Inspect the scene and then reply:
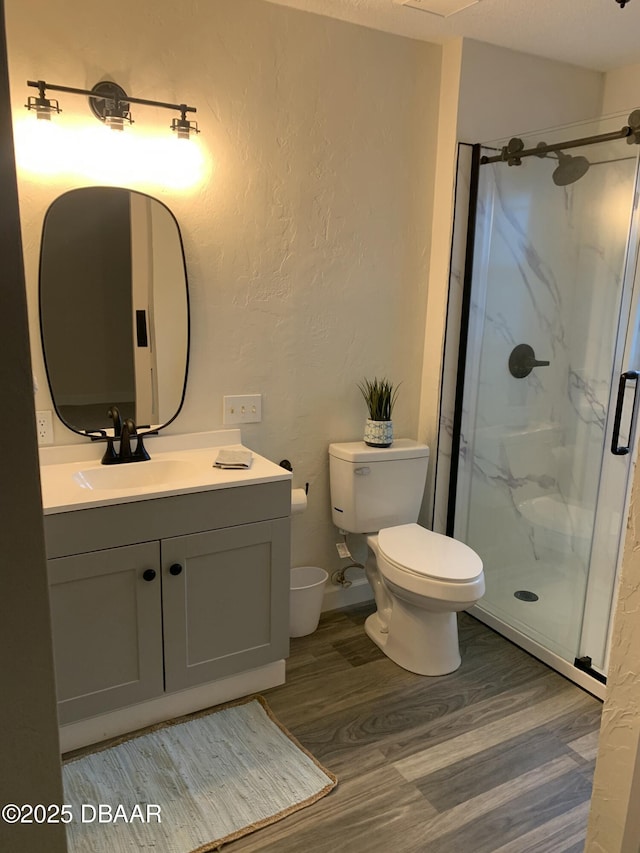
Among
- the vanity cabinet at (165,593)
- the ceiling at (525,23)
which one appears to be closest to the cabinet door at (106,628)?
the vanity cabinet at (165,593)

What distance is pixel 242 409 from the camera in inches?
101

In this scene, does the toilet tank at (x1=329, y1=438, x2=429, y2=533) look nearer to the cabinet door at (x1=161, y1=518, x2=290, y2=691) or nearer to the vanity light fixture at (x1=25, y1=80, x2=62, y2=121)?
the cabinet door at (x1=161, y1=518, x2=290, y2=691)

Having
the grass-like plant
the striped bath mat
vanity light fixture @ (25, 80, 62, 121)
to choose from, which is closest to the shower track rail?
the grass-like plant

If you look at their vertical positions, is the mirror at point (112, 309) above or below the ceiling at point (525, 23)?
below

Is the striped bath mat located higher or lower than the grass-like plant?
lower

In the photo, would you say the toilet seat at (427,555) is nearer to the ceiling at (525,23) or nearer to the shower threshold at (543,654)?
the shower threshold at (543,654)

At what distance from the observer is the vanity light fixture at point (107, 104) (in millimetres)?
1946

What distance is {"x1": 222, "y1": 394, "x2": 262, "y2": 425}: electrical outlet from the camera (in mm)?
2523

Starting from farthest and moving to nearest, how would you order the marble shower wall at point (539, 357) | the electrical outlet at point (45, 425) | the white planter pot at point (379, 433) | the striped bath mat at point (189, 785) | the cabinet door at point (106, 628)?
1. the white planter pot at point (379, 433)
2. the marble shower wall at point (539, 357)
3. the electrical outlet at point (45, 425)
4. the cabinet door at point (106, 628)
5. the striped bath mat at point (189, 785)

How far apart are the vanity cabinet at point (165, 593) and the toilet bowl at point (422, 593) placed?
469mm

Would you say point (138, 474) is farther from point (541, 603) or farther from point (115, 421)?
point (541, 603)

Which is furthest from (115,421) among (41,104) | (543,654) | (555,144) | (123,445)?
(555,144)

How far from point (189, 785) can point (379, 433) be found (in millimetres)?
1487

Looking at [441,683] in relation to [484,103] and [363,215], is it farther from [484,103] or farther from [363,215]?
[484,103]
